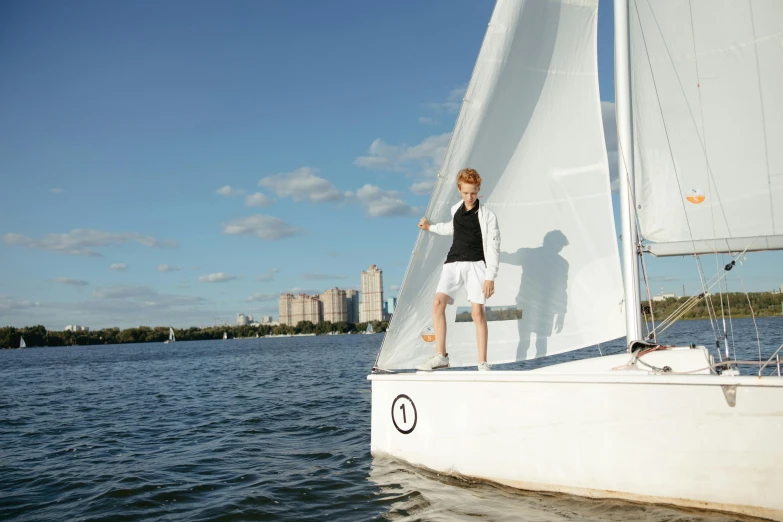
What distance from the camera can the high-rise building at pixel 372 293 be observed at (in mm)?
172250

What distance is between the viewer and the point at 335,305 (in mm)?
179875

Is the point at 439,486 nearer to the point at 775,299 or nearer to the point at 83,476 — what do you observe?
the point at 83,476

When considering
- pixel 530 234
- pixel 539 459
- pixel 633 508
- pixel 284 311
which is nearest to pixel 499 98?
pixel 530 234

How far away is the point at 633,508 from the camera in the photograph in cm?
405

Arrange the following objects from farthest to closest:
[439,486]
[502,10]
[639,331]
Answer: [502,10] → [639,331] → [439,486]

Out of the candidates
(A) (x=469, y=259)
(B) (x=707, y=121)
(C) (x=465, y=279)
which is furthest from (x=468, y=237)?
(B) (x=707, y=121)

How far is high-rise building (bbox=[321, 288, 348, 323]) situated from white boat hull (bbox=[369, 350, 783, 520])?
17479 centimetres

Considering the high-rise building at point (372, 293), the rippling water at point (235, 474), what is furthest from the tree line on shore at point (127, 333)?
the rippling water at point (235, 474)

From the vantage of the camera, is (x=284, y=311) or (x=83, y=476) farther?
(x=284, y=311)

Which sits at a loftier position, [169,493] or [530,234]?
[530,234]

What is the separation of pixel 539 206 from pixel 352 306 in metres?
182

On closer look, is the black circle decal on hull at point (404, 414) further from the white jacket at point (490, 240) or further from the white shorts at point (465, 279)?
the white jacket at point (490, 240)

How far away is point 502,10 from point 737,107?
238 cm

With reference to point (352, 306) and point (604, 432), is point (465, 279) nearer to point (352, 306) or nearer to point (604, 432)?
point (604, 432)
